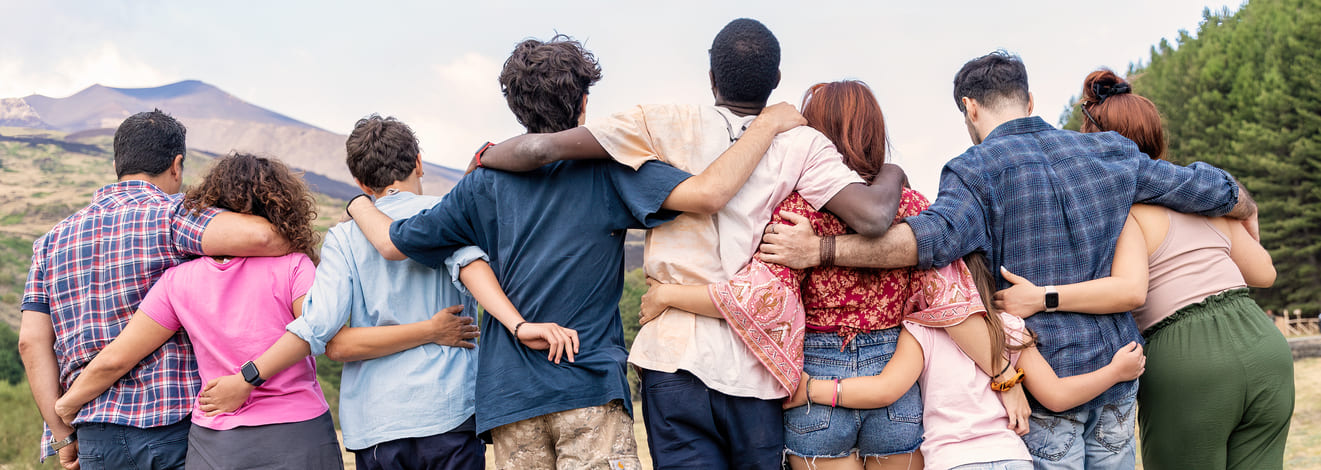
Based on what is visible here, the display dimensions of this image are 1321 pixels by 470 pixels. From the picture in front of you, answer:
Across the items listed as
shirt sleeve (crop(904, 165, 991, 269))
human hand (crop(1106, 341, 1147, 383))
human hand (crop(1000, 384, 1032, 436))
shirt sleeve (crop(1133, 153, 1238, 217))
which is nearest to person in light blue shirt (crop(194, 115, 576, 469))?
shirt sleeve (crop(904, 165, 991, 269))

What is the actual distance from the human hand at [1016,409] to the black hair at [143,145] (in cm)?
368

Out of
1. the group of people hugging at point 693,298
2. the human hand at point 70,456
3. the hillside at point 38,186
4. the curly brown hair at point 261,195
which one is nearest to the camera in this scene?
the group of people hugging at point 693,298

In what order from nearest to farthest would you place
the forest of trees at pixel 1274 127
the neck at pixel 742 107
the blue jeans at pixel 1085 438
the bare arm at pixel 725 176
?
the bare arm at pixel 725 176, the neck at pixel 742 107, the blue jeans at pixel 1085 438, the forest of trees at pixel 1274 127

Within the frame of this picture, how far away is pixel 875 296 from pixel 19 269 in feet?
160

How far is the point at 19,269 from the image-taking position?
1588 inches

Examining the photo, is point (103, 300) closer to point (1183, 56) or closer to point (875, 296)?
point (875, 296)

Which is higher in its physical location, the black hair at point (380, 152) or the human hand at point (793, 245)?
the black hair at point (380, 152)

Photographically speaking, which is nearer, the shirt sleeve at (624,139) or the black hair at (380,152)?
the shirt sleeve at (624,139)

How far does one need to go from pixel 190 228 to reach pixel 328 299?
2.61ft

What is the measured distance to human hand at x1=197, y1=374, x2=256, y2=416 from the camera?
332 cm

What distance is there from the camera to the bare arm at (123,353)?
3.49 m

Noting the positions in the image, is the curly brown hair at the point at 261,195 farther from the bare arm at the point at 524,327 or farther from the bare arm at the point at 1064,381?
the bare arm at the point at 1064,381

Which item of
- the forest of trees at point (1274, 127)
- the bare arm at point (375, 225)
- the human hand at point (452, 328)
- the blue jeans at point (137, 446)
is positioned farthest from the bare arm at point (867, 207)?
the forest of trees at point (1274, 127)

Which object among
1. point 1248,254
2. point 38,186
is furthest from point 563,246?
point 38,186
